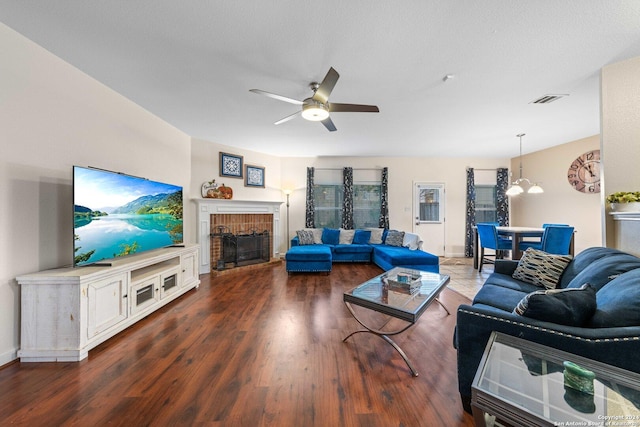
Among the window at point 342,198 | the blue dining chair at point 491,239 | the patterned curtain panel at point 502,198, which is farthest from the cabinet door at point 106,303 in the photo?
the patterned curtain panel at point 502,198

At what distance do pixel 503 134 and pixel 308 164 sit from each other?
4165 mm

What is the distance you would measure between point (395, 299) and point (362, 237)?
362 cm

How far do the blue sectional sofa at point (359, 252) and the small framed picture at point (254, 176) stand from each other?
5.30 feet

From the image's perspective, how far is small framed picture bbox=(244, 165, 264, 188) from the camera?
532cm

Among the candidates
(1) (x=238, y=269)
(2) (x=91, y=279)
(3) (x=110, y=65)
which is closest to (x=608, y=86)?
(3) (x=110, y=65)

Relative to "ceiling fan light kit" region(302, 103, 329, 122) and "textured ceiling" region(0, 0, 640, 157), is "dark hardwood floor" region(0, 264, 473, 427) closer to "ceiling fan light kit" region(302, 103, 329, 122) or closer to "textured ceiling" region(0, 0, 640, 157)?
"ceiling fan light kit" region(302, 103, 329, 122)

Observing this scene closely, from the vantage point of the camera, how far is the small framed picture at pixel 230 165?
15.9 ft

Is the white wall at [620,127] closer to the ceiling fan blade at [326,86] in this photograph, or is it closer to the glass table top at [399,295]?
the glass table top at [399,295]

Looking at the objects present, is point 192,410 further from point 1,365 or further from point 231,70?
point 231,70

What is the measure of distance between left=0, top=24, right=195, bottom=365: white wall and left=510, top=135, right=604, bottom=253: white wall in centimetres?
797

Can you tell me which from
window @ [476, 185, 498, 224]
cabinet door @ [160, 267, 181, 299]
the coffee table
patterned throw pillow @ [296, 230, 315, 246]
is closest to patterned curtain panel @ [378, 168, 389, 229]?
patterned throw pillow @ [296, 230, 315, 246]

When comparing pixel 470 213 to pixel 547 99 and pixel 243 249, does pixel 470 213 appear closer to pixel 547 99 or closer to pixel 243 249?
pixel 547 99

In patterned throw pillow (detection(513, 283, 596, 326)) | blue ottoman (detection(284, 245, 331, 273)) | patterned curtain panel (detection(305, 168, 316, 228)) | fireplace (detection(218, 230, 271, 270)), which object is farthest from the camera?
patterned curtain panel (detection(305, 168, 316, 228))

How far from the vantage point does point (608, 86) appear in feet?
7.43
